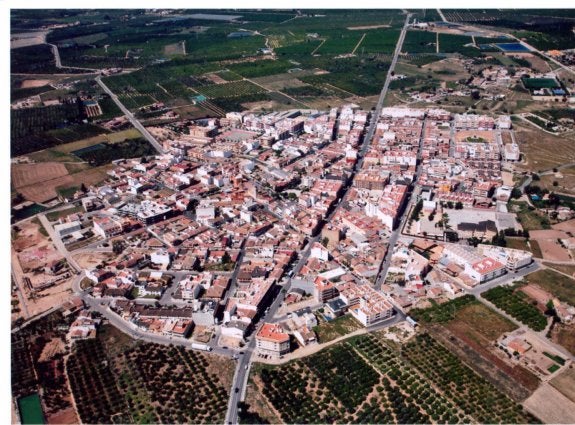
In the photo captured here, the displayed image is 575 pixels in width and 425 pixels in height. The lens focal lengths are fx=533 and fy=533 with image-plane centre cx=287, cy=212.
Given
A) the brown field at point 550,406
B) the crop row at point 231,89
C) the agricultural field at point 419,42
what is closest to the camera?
the brown field at point 550,406

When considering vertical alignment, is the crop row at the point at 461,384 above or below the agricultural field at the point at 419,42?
below

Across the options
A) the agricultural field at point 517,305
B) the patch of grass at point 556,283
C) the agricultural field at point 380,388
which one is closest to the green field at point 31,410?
the agricultural field at point 380,388

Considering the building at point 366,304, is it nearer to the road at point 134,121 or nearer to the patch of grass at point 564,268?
the patch of grass at point 564,268

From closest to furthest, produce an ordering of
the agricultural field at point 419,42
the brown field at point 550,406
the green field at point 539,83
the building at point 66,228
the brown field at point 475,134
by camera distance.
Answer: the brown field at point 550,406
the building at point 66,228
the brown field at point 475,134
the green field at point 539,83
the agricultural field at point 419,42

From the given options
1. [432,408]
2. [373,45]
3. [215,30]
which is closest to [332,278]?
[432,408]

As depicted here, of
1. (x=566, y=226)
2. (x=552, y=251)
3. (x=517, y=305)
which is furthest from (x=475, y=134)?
(x=517, y=305)

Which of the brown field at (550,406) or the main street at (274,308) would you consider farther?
the main street at (274,308)

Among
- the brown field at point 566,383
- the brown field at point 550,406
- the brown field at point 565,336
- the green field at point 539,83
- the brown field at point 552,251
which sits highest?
the green field at point 539,83
